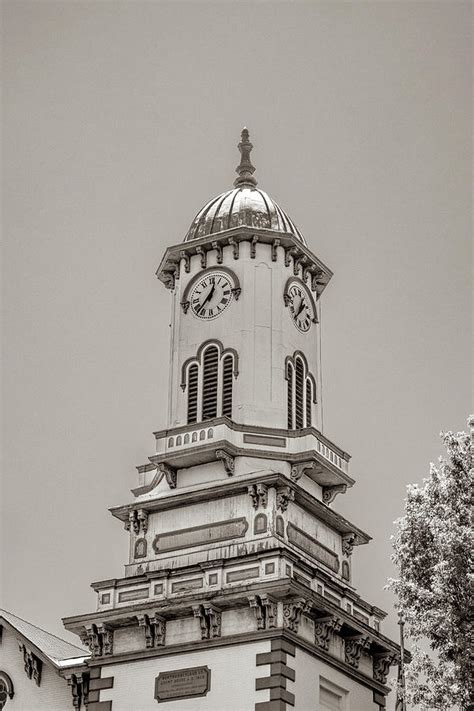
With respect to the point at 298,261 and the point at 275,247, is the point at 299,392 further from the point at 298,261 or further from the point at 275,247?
the point at 275,247

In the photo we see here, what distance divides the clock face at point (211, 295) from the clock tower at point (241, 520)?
0.05 meters

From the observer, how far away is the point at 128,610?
46812mm

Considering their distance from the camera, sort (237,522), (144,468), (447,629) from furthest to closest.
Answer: (144,468), (237,522), (447,629)

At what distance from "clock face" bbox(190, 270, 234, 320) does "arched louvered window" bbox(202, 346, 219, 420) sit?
5.48ft

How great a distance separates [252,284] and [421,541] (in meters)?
14.5

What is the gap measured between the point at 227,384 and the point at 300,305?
17.2 ft

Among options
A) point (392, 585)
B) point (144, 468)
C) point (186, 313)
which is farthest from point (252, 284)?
point (392, 585)

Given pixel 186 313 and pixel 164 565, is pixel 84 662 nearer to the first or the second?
pixel 164 565

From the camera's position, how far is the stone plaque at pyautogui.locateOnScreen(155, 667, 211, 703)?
45062 millimetres

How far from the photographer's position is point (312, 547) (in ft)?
165

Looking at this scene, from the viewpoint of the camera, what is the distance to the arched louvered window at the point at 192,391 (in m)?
52.5

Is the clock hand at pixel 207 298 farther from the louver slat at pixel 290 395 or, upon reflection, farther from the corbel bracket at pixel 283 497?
the corbel bracket at pixel 283 497

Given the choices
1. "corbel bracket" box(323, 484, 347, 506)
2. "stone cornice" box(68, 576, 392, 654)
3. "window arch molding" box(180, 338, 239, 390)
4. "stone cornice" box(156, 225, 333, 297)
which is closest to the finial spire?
"stone cornice" box(156, 225, 333, 297)

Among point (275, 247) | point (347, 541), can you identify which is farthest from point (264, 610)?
point (275, 247)
